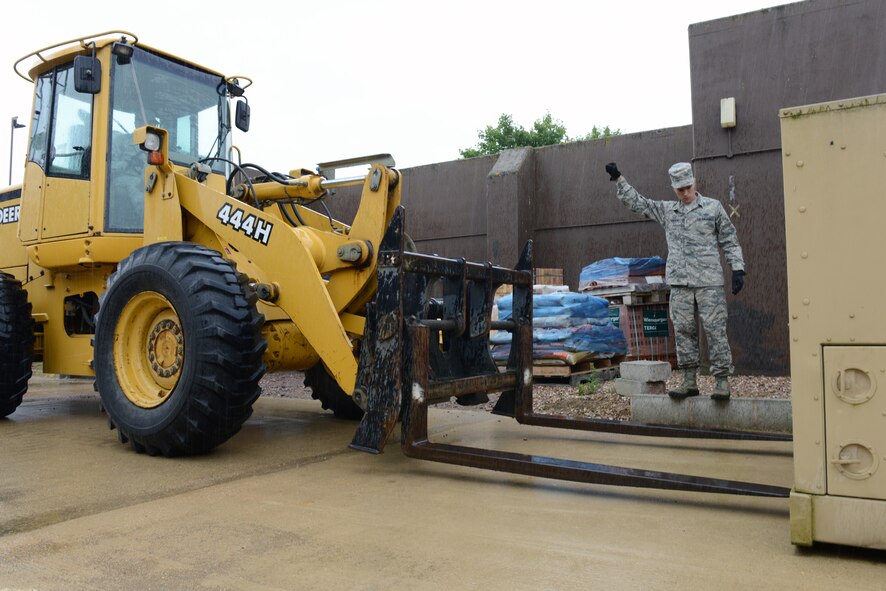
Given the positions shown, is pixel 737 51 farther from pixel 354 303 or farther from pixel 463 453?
pixel 463 453

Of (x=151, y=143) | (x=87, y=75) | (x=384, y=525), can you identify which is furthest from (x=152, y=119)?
(x=384, y=525)

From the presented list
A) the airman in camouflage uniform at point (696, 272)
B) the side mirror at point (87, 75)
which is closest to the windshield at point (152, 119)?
the side mirror at point (87, 75)

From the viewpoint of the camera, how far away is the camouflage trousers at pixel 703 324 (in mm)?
5254

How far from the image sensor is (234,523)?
306 cm

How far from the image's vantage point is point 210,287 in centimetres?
428

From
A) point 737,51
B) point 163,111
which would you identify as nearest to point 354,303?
point 163,111

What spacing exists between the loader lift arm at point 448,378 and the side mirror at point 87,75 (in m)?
2.86

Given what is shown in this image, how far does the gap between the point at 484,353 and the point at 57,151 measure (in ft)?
13.6

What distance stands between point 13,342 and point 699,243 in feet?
18.6

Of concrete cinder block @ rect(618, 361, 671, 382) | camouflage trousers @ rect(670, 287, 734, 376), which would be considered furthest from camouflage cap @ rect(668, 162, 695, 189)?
concrete cinder block @ rect(618, 361, 671, 382)

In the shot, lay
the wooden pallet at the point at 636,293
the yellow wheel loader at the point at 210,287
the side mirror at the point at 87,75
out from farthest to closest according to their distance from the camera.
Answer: the wooden pallet at the point at 636,293, the side mirror at the point at 87,75, the yellow wheel loader at the point at 210,287

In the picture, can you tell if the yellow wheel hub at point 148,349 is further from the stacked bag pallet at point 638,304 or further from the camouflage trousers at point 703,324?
the stacked bag pallet at point 638,304

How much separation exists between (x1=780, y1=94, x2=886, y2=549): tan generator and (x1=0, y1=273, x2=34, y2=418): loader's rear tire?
19.1ft

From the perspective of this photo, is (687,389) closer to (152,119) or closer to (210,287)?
(210,287)
